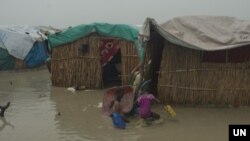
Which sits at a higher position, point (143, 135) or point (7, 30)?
point (7, 30)

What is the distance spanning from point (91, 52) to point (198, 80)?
447cm

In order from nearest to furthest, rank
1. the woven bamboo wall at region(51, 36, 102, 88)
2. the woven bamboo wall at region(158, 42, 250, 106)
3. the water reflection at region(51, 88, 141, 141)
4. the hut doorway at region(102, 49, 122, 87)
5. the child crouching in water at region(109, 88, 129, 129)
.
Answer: the water reflection at region(51, 88, 141, 141) → the child crouching in water at region(109, 88, 129, 129) → the woven bamboo wall at region(158, 42, 250, 106) → the woven bamboo wall at region(51, 36, 102, 88) → the hut doorway at region(102, 49, 122, 87)

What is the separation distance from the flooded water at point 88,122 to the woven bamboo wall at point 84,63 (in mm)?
1115

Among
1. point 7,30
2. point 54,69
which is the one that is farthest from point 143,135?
point 7,30

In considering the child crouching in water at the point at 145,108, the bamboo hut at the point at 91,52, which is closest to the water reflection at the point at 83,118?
the child crouching in water at the point at 145,108

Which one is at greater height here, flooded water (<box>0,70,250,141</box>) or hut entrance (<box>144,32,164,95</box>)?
hut entrance (<box>144,32,164,95</box>)

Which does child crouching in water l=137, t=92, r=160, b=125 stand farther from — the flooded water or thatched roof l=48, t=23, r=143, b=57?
thatched roof l=48, t=23, r=143, b=57

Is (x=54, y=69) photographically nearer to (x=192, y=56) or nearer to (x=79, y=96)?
(x=79, y=96)

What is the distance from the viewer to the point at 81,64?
13711 mm

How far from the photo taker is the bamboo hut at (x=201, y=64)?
1013 cm

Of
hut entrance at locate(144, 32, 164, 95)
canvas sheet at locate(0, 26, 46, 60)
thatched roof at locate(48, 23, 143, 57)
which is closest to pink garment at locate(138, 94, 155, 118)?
hut entrance at locate(144, 32, 164, 95)

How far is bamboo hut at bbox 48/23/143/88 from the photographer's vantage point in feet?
44.3

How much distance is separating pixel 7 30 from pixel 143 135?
1377 cm

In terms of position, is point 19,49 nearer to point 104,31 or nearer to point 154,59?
point 104,31
